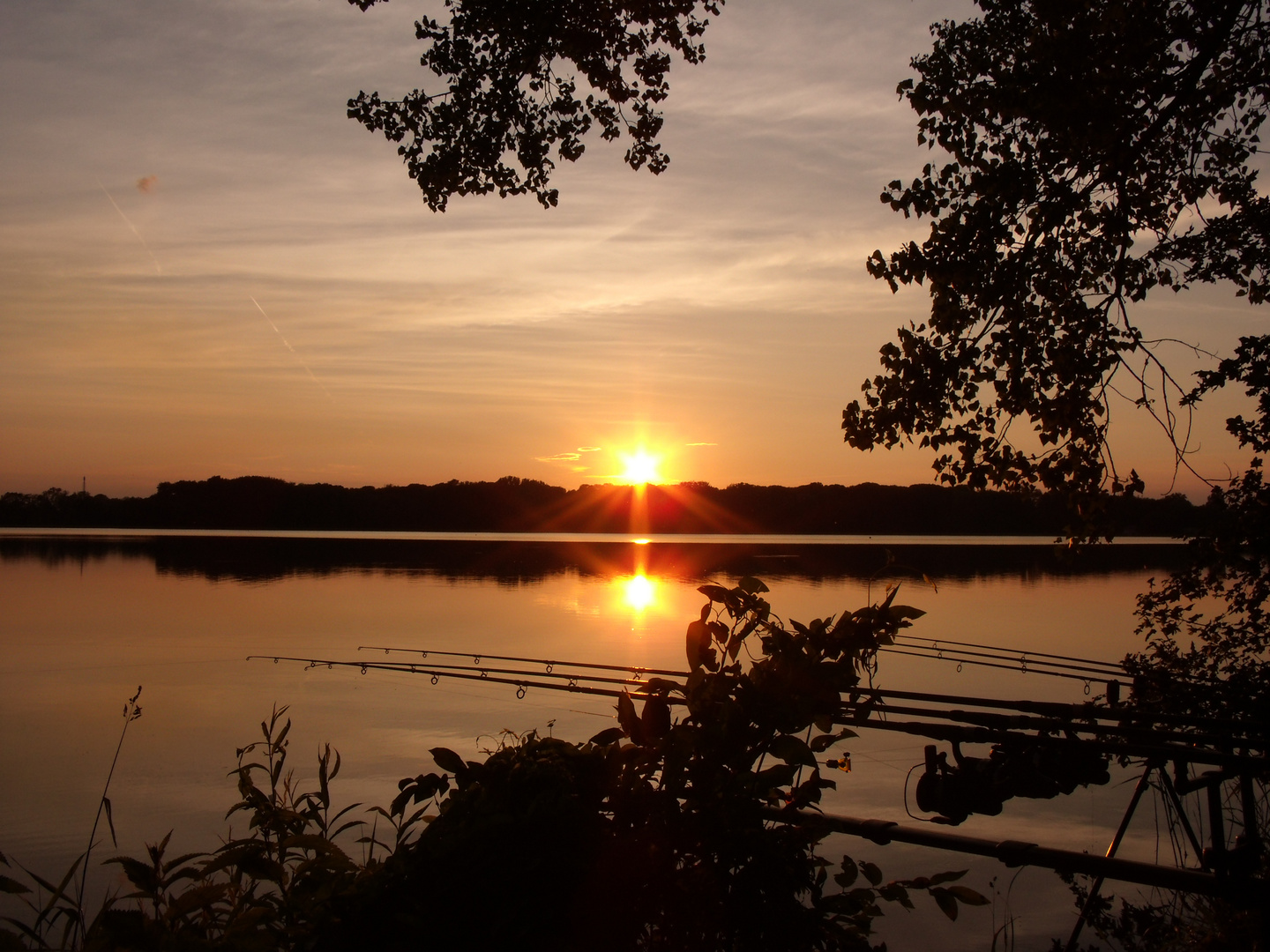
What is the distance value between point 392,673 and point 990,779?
1850 centimetres

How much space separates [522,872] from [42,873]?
952 centimetres

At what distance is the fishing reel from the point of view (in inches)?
197

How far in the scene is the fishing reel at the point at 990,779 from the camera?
5012 millimetres

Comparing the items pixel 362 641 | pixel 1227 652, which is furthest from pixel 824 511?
pixel 1227 652

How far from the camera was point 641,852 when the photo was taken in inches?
92.3

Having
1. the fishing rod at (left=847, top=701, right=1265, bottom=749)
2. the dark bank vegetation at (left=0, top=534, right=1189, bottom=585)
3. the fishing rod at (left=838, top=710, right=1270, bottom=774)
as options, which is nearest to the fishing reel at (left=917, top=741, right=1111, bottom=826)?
the fishing rod at (left=847, top=701, right=1265, bottom=749)

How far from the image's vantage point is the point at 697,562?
6275 cm

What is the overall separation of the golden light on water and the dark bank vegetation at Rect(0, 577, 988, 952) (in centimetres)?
3217

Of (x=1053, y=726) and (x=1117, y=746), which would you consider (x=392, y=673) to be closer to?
(x=1053, y=726)

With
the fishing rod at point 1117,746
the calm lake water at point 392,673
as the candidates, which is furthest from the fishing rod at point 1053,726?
the calm lake water at point 392,673

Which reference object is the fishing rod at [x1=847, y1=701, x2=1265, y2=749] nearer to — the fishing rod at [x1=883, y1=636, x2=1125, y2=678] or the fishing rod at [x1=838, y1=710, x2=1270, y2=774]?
the fishing rod at [x1=838, y1=710, x2=1270, y2=774]

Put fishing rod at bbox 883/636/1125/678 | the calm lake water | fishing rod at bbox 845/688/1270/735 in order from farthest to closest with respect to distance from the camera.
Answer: fishing rod at bbox 883/636/1125/678 < the calm lake water < fishing rod at bbox 845/688/1270/735

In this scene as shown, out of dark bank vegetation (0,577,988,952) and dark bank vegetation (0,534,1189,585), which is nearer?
dark bank vegetation (0,577,988,952)

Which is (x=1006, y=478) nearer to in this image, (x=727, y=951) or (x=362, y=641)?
(x=727, y=951)
